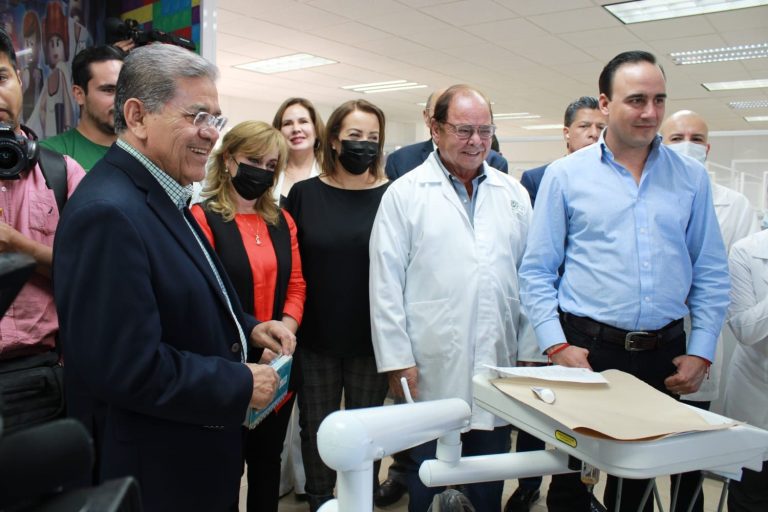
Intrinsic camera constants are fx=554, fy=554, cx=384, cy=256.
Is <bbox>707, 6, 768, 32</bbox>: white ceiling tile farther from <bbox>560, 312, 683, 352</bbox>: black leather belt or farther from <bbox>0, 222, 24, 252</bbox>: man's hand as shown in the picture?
<bbox>0, 222, 24, 252</bbox>: man's hand

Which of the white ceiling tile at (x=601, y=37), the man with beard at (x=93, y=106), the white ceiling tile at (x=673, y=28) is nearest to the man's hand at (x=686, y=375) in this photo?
the man with beard at (x=93, y=106)

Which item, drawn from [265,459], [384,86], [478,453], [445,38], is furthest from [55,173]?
[384,86]

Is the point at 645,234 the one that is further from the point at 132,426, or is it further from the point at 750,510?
the point at 132,426

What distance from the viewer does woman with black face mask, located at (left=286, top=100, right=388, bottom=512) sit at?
6.67ft

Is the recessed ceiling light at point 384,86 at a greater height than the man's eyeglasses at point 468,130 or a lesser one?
greater

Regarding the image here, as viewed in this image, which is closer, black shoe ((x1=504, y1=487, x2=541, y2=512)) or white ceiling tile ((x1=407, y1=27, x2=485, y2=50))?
black shoe ((x1=504, y1=487, x2=541, y2=512))

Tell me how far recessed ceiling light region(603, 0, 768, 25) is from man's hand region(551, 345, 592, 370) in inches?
176

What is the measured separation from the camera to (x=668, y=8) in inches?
201

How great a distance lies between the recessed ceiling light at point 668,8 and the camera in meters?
4.90

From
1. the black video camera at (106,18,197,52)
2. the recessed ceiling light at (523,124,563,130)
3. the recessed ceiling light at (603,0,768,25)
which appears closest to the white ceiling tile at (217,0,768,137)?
the recessed ceiling light at (603,0,768,25)

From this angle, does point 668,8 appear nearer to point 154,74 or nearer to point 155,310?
point 154,74

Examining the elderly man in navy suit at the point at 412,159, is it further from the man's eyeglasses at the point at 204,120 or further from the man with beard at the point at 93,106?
the man's eyeglasses at the point at 204,120

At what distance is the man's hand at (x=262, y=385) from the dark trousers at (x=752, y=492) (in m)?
1.57

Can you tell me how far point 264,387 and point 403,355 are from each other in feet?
2.24
